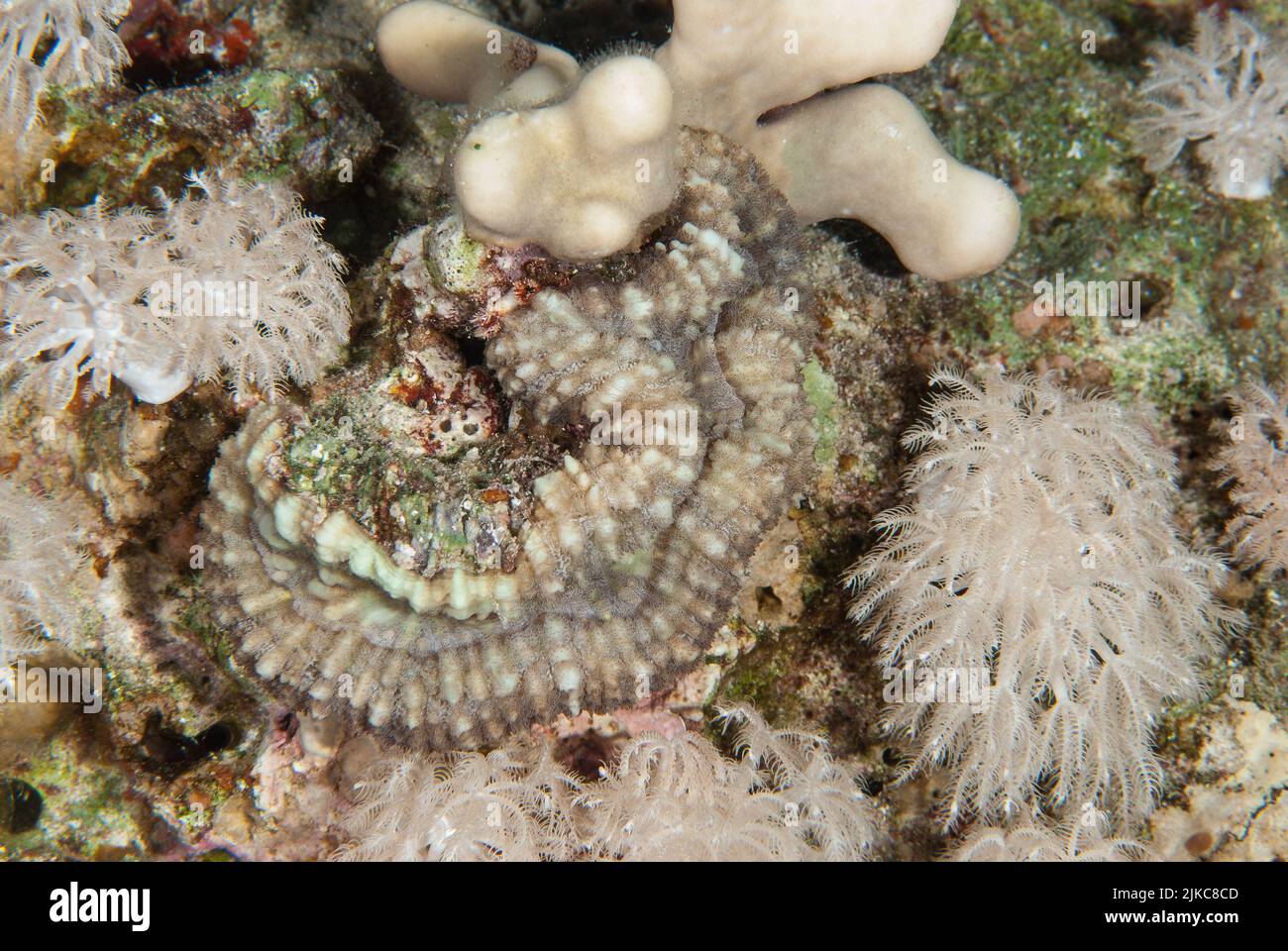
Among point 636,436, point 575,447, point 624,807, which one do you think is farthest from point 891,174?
point 624,807

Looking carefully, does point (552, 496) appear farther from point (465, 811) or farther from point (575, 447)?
point (465, 811)

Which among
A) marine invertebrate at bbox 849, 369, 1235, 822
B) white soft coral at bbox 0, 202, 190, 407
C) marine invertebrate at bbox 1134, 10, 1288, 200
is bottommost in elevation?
marine invertebrate at bbox 849, 369, 1235, 822

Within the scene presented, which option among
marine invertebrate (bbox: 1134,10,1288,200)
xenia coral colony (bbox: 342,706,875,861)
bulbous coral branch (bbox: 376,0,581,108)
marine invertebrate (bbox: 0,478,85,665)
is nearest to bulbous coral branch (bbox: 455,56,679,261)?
bulbous coral branch (bbox: 376,0,581,108)

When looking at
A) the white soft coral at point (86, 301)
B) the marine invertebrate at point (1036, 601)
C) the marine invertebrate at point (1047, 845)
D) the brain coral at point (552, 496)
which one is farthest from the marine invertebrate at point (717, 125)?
the marine invertebrate at point (1047, 845)

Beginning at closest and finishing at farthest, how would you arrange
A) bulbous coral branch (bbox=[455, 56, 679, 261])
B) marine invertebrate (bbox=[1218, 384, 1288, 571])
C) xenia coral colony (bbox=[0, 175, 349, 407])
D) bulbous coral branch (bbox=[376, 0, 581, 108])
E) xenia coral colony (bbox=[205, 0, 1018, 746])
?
1. bulbous coral branch (bbox=[455, 56, 679, 261])
2. xenia coral colony (bbox=[205, 0, 1018, 746])
3. xenia coral colony (bbox=[0, 175, 349, 407])
4. bulbous coral branch (bbox=[376, 0, 581, 108])
5. marine invertebrate (bbox=[1218, 384, 1288, 571])

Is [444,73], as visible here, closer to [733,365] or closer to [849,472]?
[733,365]

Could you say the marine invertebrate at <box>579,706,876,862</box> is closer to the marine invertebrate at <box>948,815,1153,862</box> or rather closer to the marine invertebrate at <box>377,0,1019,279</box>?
the marine invertebrate at <box>948,815,1153,862</box>

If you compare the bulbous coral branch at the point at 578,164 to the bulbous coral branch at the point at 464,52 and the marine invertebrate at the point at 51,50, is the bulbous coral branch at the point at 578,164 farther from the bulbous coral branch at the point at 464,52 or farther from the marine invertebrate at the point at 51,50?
the marine invertebrate at the point at 51,50

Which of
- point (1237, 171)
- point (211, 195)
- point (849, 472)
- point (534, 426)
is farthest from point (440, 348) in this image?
point (1237, 171)
